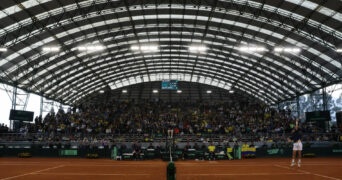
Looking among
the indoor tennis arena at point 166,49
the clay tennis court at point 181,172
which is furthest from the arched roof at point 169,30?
the clay tennis court at point 181,172

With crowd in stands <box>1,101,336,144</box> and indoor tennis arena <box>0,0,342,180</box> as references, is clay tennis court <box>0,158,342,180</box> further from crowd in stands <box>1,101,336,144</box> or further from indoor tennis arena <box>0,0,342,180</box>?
crowd in stands <box>1,101,336,144</box>

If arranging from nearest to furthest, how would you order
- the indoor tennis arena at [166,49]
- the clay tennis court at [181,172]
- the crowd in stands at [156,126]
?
the clay tennis court at [181,172] → the indoor tennis arena at [166,49] → the crowd in stands at [156,126]

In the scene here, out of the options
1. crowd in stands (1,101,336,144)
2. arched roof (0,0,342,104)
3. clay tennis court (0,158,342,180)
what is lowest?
clay tennis court (0,158,342,180)

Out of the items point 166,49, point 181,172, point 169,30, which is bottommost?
point 181,172

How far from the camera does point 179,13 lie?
3606cm

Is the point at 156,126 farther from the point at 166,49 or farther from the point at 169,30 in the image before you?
the point at 166,49

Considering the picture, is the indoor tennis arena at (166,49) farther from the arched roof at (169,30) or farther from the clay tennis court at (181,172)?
the clay tennis court at (181,172)

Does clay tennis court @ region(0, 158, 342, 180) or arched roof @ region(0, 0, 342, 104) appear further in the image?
arched roof @ region(0, 0, 342, 104)

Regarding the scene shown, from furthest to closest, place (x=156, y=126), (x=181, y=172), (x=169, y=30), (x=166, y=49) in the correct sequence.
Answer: (x=166, y=49), (x=156, y=126), (x=169, y=30), (x=181, y=172)

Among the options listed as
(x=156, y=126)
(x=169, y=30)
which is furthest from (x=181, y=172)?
(x=169, y=30)

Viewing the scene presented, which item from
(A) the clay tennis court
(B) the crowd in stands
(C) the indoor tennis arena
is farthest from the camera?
(B) the crowd in stands

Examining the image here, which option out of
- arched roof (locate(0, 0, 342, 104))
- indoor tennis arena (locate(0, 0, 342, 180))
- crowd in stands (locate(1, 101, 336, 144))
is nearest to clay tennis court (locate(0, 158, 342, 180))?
indoor tennis arena (locate(0, 0, 342, 180))

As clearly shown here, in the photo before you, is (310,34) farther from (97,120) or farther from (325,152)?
(97,120)

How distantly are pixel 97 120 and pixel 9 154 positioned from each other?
47.7ft
